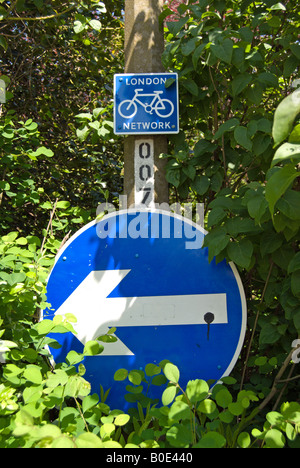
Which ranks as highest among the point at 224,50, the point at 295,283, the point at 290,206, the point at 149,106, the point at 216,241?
the point at 224,50

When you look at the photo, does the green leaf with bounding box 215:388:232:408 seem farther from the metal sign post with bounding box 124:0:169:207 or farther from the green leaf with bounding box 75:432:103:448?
the metal sign post with bounding box 124:0:169:207

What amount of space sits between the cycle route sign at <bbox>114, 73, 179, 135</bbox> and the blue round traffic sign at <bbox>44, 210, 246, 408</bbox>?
1.27ft

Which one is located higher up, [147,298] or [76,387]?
[147,298]

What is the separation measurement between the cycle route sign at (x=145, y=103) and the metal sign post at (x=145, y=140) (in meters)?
0.06

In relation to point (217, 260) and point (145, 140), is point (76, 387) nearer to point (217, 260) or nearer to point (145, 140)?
point (217, 260)

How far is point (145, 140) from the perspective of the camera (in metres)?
1.82

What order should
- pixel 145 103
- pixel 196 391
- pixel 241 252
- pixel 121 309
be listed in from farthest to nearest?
pixel 145 103 < pixel 121 309 < pixel 241 252 < pixel 196 391

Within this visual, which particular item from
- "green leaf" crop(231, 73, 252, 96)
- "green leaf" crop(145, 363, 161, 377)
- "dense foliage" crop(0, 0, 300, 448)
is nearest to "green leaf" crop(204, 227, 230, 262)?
"dense foliage" crop(0, 0, 300, 448)

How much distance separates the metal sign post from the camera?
182 centimetres

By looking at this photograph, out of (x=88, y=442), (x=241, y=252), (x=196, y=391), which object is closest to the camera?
(x=88, y=442)

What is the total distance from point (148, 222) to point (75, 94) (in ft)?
7.61

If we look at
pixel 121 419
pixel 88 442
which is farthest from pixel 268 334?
pixel 88 442

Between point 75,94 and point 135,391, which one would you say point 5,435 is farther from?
point 75,94

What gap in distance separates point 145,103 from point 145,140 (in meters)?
0.15
